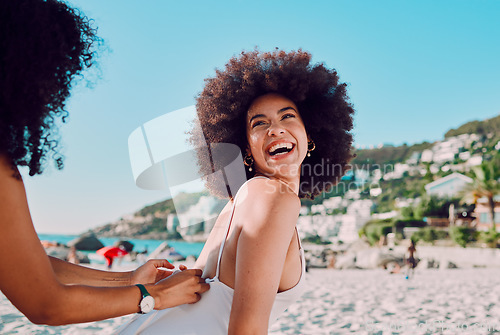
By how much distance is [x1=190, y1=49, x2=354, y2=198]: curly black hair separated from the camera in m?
2.46

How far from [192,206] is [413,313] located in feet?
19.5

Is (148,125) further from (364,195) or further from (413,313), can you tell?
(364,195)

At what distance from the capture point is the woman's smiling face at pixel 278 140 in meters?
2.12

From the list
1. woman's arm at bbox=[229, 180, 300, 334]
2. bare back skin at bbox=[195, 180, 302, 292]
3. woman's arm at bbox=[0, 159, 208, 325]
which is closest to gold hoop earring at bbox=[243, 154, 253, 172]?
bare back skin at bbox=[195, 180, 302, 292]

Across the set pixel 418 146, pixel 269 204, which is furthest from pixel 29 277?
pixel 418 146

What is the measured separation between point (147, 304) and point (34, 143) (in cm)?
76

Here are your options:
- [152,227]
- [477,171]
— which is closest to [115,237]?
[152,227]

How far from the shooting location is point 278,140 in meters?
2.12

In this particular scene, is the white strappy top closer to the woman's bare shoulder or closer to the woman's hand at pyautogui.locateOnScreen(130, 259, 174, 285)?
the woman's bare shoulder

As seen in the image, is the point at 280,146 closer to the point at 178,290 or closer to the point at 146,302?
the point at 178,290

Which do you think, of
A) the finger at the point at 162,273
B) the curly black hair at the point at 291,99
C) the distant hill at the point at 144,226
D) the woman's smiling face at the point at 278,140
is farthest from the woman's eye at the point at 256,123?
the distant hill at the point at 144,226

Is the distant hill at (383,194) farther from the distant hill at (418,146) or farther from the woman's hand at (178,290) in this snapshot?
the woman's hand at (178,290)

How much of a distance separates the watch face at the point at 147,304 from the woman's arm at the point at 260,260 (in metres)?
0.35

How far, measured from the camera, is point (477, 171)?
1566 inches
